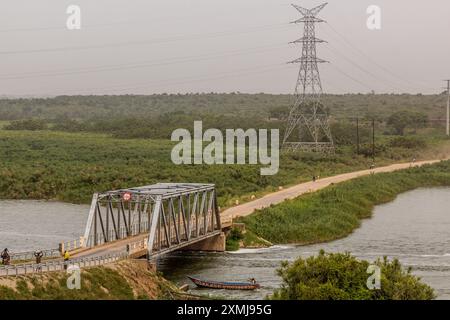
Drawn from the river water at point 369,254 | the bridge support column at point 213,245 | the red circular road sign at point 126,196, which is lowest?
the river water at point 369,254

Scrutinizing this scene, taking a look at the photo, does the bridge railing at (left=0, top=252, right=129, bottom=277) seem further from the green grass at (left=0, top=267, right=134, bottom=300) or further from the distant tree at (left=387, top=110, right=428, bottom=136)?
the distant tree at (left=387, top=110, right=428, bottom=136)

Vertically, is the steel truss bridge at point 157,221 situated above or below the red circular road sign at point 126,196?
below

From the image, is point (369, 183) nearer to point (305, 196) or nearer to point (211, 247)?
A: point (305, 196)

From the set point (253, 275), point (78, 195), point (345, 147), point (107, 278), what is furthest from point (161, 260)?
point (345, 147)

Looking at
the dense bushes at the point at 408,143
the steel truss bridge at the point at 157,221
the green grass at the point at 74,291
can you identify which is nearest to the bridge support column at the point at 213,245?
the steel truss bridge at the point at 157,221

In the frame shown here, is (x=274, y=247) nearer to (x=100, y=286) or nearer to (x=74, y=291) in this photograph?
(x=100, y=286)

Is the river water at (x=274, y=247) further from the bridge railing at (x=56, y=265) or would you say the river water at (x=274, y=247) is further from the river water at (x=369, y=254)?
the bridge railing at (x=56, y=265)

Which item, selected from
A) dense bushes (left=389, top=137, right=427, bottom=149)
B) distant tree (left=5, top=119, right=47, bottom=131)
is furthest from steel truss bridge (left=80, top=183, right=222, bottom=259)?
distant tree (left=5, top=119, right=47, bottom=131)
